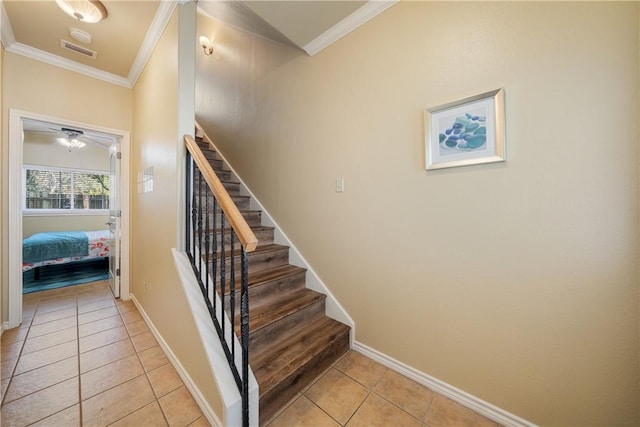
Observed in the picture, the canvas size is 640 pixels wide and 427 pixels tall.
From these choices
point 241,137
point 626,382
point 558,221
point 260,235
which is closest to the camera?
point 626,382

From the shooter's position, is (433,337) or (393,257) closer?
(433,337)

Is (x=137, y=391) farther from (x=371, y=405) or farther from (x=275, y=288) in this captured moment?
(x=371, y=405)

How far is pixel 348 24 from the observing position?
182 cm

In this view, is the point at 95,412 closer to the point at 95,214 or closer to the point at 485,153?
the point at 485,153

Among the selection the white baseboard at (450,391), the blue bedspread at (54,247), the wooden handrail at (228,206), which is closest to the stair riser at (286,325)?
the white baseboard at (450,391)

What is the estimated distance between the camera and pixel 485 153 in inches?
51.1

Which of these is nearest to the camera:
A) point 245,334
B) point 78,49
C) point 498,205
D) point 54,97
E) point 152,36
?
point 245,334

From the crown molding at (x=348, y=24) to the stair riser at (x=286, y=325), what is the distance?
2161 millimetres

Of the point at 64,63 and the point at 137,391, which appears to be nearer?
the point at 137,391

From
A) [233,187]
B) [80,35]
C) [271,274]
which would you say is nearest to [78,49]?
[80,35]

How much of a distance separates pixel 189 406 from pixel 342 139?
2.04 m

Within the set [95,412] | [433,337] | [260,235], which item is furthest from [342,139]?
[95,412]

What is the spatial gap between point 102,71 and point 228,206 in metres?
2.87

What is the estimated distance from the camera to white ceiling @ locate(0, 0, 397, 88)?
170cm
